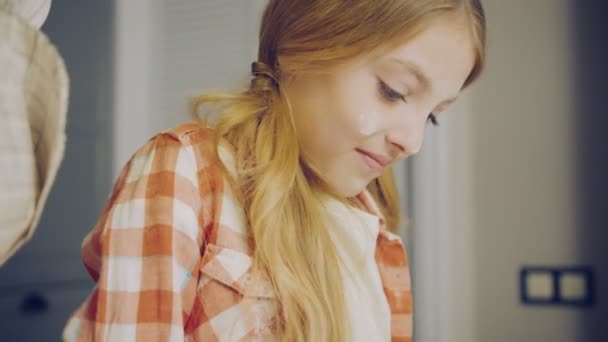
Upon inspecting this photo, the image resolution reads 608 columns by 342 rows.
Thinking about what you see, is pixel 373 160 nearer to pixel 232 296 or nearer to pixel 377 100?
pixel 377 100

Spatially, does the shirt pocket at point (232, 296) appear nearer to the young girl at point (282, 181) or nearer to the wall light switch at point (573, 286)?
the young girl at point (282, 181)

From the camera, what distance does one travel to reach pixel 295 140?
0.63 metres

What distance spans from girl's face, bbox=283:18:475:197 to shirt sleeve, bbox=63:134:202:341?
0.60 feet

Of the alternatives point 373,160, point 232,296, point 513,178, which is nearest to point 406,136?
point 373,160

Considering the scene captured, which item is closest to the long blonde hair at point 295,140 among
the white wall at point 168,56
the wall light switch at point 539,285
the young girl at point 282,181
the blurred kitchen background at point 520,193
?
the young girl at point 282,181

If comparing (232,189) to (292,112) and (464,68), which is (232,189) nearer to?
(292,112)

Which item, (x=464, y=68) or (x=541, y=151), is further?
(x=541, y=151)

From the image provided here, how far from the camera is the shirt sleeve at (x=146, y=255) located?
460 mm

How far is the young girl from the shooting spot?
1.59 ft

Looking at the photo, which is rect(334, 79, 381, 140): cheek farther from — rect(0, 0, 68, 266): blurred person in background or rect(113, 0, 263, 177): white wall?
rect(113, 0, 263, 177): white wall

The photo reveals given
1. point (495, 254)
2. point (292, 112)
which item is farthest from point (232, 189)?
point (495, 254)

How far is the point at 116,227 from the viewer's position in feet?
1.58

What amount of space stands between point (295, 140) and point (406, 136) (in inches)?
5.7

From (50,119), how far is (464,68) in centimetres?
51
